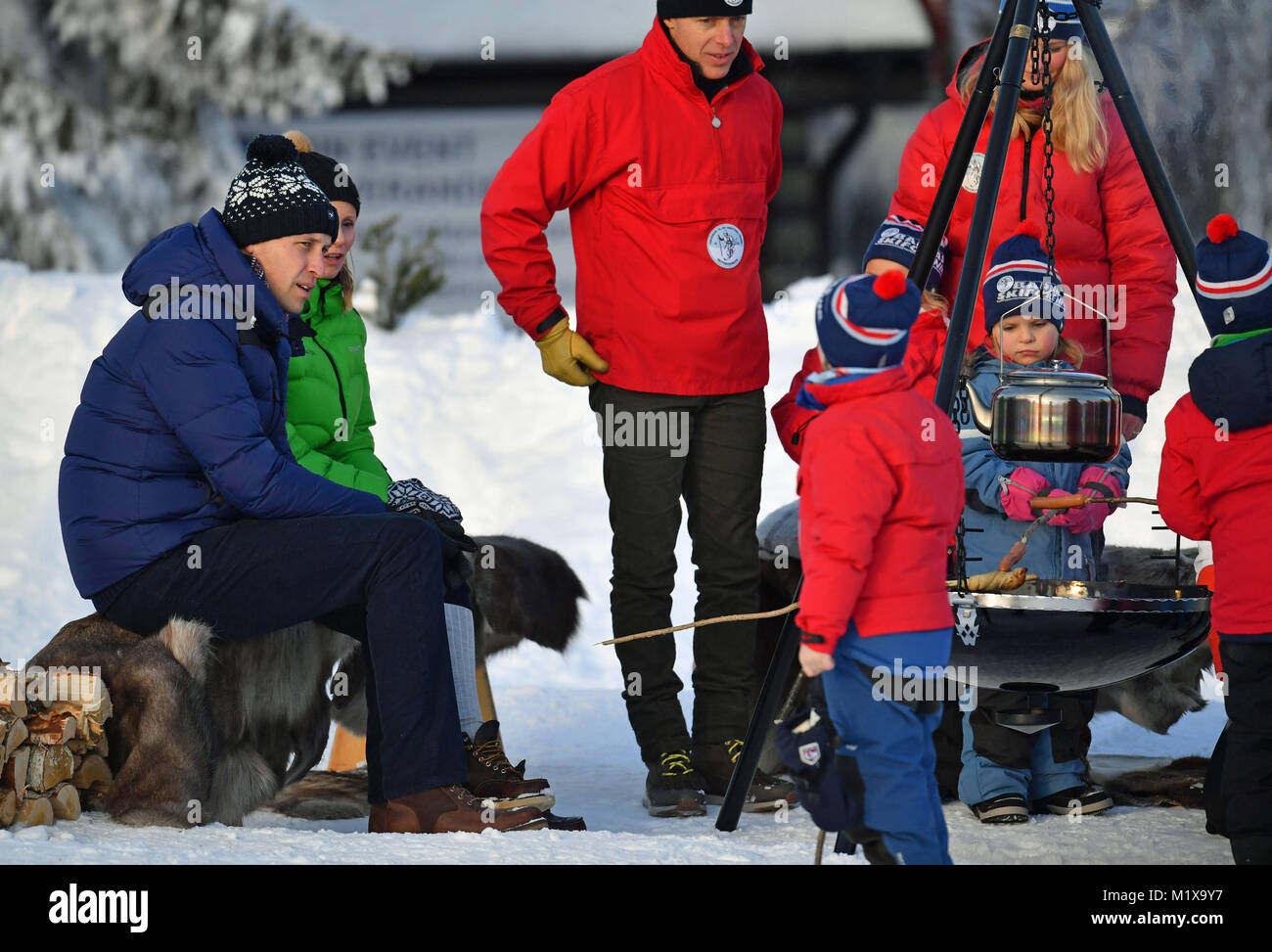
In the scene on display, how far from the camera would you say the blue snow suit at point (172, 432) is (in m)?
3.56

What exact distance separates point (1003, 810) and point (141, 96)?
8642mm

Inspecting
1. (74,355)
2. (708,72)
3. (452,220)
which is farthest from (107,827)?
(452,220)

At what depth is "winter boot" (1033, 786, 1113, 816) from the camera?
412 cm

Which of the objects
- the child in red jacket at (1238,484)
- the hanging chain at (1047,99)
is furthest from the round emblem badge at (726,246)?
the child in red jacket at (1238,484)

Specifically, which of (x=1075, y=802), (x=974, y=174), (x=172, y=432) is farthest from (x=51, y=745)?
(x=974, y=174)

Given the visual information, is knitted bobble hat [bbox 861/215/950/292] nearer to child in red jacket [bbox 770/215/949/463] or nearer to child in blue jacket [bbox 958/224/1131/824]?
child in red jacket [bbox 770/215/949/463]

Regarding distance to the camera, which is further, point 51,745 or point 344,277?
point 344,277

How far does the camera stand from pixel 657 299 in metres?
4.21

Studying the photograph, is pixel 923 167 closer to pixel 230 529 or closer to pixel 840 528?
pixel 840 528

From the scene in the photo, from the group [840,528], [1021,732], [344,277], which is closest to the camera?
[840,528]

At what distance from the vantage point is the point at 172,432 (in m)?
3.62

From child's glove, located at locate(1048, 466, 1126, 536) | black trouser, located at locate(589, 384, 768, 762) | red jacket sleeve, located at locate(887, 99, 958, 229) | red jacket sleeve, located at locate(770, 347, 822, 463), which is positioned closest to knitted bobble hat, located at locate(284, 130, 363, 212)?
black trouser, located at locate(589, 384, 768, 762)

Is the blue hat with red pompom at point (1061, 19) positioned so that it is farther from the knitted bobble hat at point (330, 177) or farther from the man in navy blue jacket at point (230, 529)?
the man in navy blue jacket at point (230, 529)
